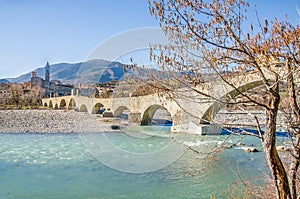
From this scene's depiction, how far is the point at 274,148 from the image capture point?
2.60 meters

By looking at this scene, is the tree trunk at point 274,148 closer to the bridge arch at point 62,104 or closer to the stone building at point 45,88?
the bridge arch at point 62,104

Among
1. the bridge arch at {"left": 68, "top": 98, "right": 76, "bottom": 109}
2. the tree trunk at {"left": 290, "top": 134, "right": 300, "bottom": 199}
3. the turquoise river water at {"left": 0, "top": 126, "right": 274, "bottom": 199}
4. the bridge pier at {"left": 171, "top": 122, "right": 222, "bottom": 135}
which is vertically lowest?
the turquoise river water at {"left": 0, "top": 126, "right": 274, "bottom": 199}

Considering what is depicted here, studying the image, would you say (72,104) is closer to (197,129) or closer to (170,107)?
(170,107)


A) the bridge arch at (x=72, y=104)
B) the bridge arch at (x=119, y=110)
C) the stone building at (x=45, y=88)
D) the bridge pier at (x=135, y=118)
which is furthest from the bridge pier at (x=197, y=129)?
the stone building at (x=45, y=88)

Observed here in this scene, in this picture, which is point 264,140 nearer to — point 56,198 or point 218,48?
point 218,48

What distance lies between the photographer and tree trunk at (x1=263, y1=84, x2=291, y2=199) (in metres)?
2.58

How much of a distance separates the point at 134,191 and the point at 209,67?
4617 mm

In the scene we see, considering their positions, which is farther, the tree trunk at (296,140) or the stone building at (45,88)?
the stone building at (45,88)

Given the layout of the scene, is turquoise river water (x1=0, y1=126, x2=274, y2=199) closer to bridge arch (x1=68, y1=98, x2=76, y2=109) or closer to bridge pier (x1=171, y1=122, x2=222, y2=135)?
bridge pier (x1=171, y1=122, x2=222, y2=135)

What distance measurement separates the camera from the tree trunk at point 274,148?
2.58 metres

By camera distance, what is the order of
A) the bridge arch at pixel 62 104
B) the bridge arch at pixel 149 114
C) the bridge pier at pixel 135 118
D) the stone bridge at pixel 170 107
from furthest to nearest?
1. the bridge arch at pixel 62 104
2. the bridge pier at pixel 135 118
3. the bridge arch at pixel 149 114
4. the stone bridge at pixel 170 107

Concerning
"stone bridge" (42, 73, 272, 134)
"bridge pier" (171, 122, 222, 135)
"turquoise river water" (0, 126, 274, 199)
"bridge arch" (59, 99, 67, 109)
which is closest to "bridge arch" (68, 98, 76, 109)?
"stone bridge" (42, 73, 272, 134)

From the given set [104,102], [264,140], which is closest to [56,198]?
[264,140]

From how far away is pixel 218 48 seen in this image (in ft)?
8.32
